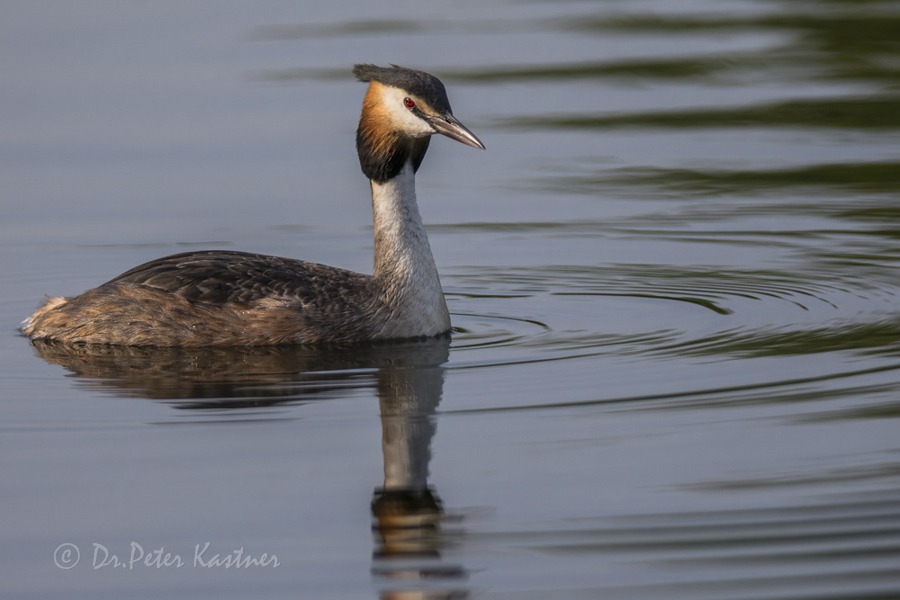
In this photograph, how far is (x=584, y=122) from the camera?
17.9 metres

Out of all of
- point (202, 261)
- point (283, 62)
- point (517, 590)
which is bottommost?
point (517, 590)

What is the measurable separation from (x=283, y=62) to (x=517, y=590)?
53.3 feet

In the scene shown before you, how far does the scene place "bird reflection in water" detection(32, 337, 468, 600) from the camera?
6.33m

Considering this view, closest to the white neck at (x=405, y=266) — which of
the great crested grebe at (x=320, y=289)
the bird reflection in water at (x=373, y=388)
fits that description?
the great crested grebe at (x=320, y=289)

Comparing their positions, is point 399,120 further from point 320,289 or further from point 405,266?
point 320,289

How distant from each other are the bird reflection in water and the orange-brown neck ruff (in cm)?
127

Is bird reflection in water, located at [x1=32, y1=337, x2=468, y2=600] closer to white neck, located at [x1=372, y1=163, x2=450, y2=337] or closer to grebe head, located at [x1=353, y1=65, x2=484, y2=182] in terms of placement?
white neck, located at [x1=372, y1=163, x2=450, y2=337]

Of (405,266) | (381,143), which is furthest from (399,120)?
(405,266)

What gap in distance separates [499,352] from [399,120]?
1.79 m

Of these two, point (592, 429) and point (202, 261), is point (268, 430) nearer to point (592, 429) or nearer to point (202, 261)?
point (592, 429)

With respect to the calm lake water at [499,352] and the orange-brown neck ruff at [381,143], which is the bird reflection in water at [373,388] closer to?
the calm lake water at [499,352]

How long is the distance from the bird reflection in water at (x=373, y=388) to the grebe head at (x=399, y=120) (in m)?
1.34

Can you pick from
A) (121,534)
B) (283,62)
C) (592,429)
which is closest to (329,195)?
(283,62)

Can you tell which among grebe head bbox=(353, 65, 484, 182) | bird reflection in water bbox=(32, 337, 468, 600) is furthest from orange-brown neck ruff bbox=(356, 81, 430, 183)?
bird reflection in water bbox=(32, 337, 468, 600)
